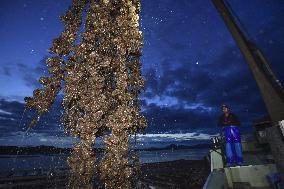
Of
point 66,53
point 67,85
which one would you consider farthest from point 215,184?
point 66,53

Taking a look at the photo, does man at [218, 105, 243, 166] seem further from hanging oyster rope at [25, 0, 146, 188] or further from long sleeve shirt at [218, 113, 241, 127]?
hanging oyster rope at [25, 0, 146, 188]

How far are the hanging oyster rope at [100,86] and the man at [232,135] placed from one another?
4464 mm

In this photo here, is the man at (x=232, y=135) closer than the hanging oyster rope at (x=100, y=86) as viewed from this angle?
No

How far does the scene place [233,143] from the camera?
8.52 m

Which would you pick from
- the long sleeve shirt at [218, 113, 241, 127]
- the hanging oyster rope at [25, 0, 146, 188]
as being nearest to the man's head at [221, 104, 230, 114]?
the long sleeve shirt at [218, 113, 241, 127]

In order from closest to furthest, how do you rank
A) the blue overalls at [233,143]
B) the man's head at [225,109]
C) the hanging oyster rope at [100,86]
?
the hanging oyster rope at [100,86]
the blue overalls at [233,143]
the man's head at [225,109]

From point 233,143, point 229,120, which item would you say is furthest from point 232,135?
point 229,120

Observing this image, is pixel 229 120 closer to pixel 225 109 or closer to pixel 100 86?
pixel 225 109

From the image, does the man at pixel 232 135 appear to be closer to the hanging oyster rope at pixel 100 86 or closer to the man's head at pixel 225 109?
the man's head at pixel 225 109

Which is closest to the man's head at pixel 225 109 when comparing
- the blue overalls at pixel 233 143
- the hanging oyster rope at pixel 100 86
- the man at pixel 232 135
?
the man at pixel 232 135

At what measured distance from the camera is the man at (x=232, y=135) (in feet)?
27.8

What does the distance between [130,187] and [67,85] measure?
253 centimetres

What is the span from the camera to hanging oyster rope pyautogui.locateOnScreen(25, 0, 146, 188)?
4.73m

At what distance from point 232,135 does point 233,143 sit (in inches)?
10.8
